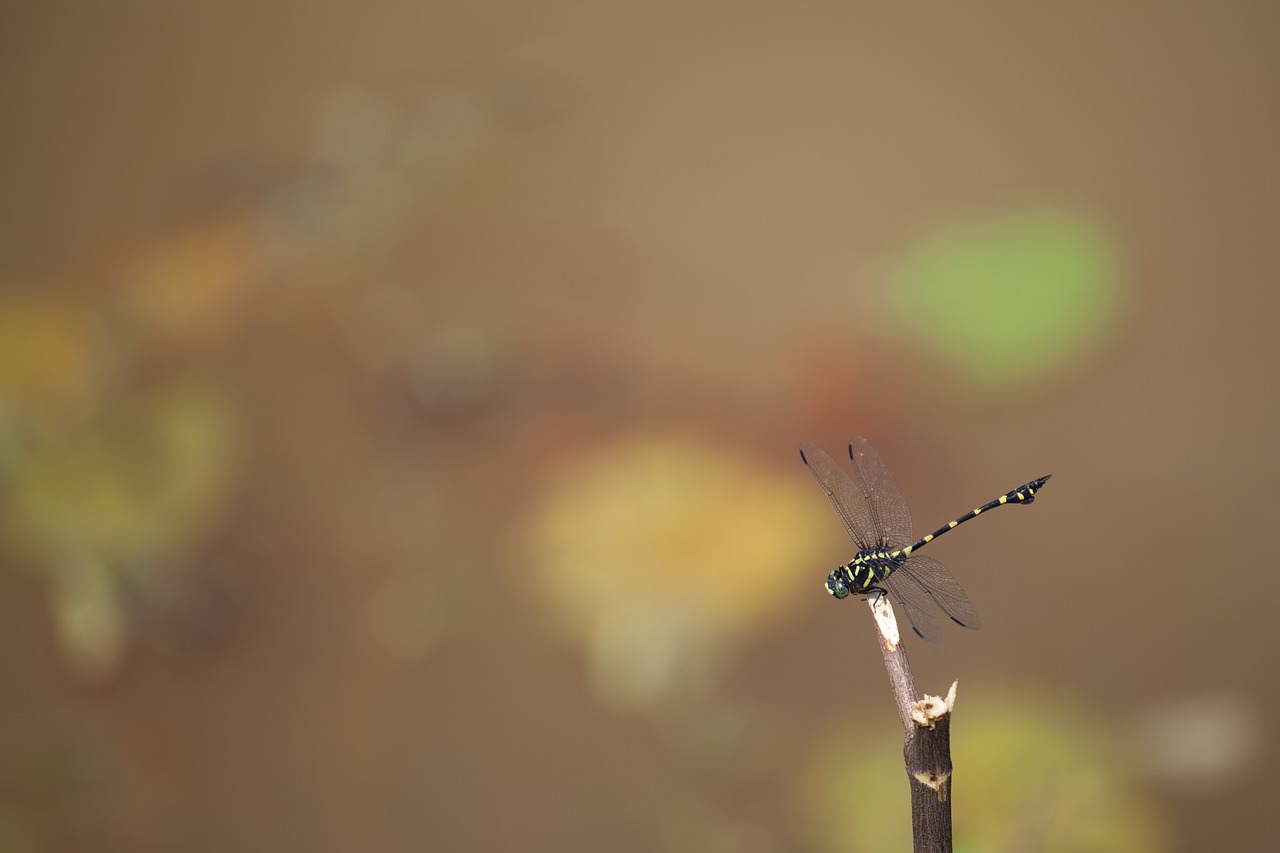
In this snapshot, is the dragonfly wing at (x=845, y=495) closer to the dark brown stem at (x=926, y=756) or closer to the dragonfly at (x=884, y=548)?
the dragonfly at (x=884, y=548)

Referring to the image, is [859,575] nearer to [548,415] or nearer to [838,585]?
[838,585]

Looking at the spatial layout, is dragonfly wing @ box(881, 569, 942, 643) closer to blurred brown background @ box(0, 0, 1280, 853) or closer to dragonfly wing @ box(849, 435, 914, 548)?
dragonfly wing @ box(849, 435, 914, 548)

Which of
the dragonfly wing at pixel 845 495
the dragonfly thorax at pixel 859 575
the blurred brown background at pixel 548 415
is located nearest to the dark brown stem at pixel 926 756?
the dragonfly thorax at pixel 859 575

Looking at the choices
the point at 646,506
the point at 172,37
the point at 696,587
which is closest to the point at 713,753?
the point at 696,587

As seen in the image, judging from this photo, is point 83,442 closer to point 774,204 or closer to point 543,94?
point 543,94

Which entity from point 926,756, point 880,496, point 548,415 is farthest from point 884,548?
point 548,415
